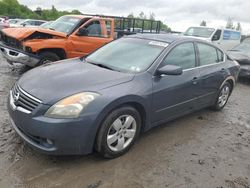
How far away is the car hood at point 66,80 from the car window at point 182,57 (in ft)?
2.68

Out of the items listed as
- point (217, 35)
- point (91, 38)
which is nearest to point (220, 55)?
point (91, 38)

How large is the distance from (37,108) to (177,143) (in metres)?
2.16

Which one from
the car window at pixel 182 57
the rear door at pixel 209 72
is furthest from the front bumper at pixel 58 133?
the rear door at pixel 209 72

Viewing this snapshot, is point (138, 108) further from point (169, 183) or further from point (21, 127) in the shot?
point (21, 127)

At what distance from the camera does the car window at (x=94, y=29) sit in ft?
26.2

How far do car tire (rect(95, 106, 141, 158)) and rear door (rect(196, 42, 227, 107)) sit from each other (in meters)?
1.64

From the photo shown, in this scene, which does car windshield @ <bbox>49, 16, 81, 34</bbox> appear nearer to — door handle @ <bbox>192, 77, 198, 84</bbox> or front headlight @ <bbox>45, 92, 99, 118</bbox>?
door handle @ <bbox>192, 77, 198, 84</bbox>

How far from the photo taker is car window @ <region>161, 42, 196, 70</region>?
415 centimetres

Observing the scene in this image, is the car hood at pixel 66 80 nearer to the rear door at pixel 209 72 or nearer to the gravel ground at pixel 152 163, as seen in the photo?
the gravel ground at pixel 152 163

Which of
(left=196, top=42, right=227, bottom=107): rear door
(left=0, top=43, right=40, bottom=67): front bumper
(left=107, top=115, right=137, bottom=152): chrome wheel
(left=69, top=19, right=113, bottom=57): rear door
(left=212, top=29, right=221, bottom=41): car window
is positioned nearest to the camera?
(left=107, top=115, right=137, bottom=152): chrome wheel

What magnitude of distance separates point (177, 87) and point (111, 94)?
1305 millimetres

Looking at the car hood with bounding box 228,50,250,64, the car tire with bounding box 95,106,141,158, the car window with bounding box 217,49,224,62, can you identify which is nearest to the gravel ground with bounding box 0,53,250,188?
the car tire with bounding box 95,106,141,158

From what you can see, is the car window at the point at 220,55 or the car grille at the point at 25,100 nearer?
the car grille at the point at 25,100

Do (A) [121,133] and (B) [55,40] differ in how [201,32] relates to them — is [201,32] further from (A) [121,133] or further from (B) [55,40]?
(A) [121,133]
